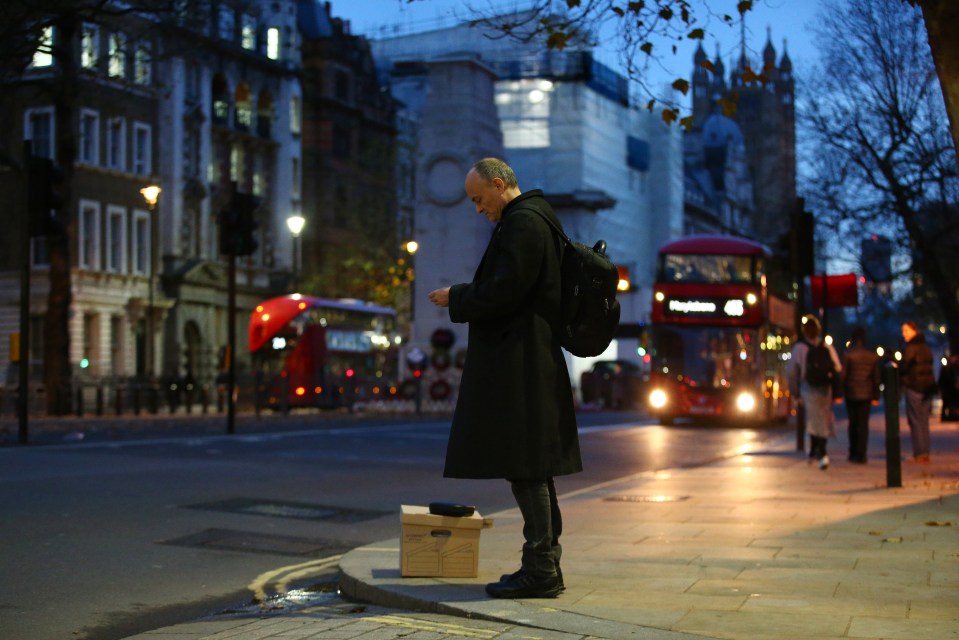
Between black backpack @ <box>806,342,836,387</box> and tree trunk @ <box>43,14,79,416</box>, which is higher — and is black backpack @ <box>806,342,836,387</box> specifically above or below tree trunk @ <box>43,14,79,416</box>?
below

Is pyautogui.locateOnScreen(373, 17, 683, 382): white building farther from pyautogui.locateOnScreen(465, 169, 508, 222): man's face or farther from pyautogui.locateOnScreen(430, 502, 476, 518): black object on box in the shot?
pyautogui.locateOnScreen(465, 169, 508, 222): man's face

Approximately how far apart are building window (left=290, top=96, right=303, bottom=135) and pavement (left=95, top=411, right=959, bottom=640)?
206ft

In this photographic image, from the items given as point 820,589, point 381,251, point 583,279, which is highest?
point 381,251

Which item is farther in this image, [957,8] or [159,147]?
[159,147]

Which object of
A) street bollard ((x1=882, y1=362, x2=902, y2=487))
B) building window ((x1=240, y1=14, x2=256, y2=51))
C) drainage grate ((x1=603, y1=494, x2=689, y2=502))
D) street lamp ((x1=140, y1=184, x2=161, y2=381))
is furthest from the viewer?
building window ((x1=240, y1=14, x2=256, y2=51))

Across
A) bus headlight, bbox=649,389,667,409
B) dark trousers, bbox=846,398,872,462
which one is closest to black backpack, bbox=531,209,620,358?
dark trousers, bbox=846,398,872,462

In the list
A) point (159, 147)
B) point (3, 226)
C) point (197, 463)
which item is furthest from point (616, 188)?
point (197, 463)

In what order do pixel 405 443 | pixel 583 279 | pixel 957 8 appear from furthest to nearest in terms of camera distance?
pixel 405 443, pixel 957 8, pixel 583 279

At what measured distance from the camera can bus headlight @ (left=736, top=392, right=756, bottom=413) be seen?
125 ft

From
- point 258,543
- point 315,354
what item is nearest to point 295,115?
point 315,354

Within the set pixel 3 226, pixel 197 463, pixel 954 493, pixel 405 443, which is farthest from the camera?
pixel 3 226

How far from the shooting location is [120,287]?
60250 mm

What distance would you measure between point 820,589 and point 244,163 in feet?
213

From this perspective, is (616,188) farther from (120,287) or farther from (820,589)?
(820,589)
